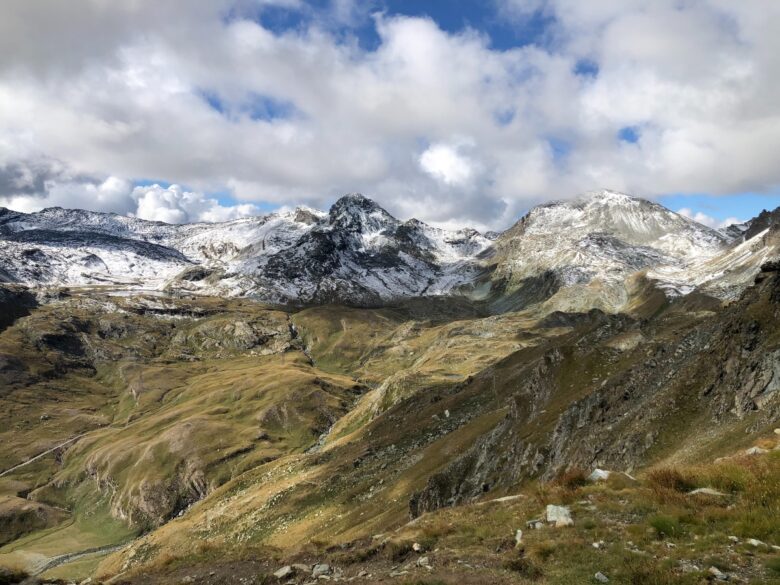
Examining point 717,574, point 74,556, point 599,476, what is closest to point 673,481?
point 599,476

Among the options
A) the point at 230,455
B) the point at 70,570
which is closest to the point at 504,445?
the point at 70,570

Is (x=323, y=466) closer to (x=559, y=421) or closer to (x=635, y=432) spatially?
(x=559, y=421)

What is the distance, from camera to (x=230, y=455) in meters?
194

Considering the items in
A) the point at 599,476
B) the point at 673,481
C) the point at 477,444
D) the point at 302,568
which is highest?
the point at 599,476

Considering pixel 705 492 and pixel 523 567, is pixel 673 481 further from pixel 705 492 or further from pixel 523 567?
pixel 523 567

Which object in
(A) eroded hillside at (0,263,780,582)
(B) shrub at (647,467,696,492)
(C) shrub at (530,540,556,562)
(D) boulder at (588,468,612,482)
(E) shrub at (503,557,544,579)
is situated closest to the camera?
(E) shrub at (503,557,544,579)

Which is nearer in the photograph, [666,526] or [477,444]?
[666,526]

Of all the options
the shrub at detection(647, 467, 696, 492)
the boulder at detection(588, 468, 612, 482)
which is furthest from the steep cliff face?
the boulder at detection(588, 468, 612, 482)

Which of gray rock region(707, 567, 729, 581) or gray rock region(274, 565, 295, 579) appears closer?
gray rock region(707, 567, 729, 581)

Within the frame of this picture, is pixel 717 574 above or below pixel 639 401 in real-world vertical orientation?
below

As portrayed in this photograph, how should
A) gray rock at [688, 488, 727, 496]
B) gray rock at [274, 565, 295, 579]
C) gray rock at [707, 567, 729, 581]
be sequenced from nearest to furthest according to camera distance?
gray rock at [707, 567, 729, 581] < gray rock at [688, 488, 727, 496] < gray rock at [274, 565, 295, 579]

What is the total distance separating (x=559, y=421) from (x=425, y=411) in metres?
73.1

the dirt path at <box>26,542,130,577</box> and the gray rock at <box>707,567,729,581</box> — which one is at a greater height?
the gray rock at <box>707,567,729,581</box>

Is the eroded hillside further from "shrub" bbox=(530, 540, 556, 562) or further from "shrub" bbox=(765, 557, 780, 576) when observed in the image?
"shrub" bbox=(765, 557, 780, 576)
